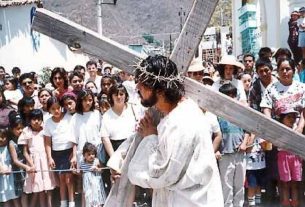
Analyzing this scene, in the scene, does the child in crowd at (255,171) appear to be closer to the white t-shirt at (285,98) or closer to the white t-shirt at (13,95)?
the white t-shirt at (285,98)

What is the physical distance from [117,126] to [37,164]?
39.2 inches

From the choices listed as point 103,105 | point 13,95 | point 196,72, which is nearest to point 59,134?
point 103,105

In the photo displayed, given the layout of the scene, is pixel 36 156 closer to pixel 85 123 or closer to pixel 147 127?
pixel 85 123

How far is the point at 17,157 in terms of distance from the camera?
248 inches

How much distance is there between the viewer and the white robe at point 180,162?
3199 millimetres

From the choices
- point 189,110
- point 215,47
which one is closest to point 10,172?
point 189,110

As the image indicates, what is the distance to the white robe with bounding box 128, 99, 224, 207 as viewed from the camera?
320 centimetres

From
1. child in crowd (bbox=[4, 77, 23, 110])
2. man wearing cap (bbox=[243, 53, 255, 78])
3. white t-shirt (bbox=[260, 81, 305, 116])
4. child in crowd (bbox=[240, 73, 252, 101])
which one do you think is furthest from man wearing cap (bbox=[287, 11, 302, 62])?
child in crowd (bbox=[4, 77, 23, 110])

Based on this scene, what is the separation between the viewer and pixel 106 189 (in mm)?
6332

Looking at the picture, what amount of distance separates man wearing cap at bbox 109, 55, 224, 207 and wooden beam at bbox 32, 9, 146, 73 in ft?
0.43

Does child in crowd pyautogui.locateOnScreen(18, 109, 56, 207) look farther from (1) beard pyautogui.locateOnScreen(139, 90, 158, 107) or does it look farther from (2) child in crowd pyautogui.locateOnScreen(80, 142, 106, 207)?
(1) beard pyautogui.locateOnScreen(139, 90, 158, 107)

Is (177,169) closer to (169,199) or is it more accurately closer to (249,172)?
(169,199)

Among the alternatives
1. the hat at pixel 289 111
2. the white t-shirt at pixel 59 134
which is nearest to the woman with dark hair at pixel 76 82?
the white t-shirt at pixel 59 134

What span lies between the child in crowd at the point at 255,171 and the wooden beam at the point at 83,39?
3197 mm
